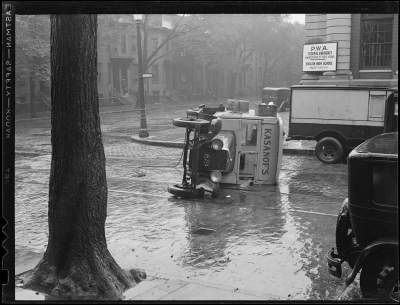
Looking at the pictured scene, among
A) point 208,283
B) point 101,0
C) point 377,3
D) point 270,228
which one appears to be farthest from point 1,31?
point 270,228

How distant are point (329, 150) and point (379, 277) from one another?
452 inches

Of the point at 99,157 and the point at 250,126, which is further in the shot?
the point at 250,126

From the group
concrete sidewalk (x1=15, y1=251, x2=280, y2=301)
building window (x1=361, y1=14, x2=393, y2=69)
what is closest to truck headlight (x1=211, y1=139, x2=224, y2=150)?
concrete sidewalk (x1=15, y1=251, x2=280, y2=301)

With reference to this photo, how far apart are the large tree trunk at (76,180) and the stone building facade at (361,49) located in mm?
18765

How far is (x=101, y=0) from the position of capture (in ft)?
10.3

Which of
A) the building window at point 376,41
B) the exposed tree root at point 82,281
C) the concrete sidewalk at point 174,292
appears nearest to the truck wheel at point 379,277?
the concrete sidewalk at point 174,292

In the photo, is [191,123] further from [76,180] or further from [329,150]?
[329,150]

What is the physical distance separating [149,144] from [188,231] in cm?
1375

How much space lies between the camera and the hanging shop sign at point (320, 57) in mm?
23828

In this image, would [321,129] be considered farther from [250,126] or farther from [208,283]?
[208,283]

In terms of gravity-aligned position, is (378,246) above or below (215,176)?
above

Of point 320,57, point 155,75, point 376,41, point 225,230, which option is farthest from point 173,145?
point 155,75

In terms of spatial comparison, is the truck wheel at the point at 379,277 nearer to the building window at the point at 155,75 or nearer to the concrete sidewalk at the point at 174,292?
the concrete sidewalk at the point at 174,292

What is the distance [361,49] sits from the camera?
922 inches
